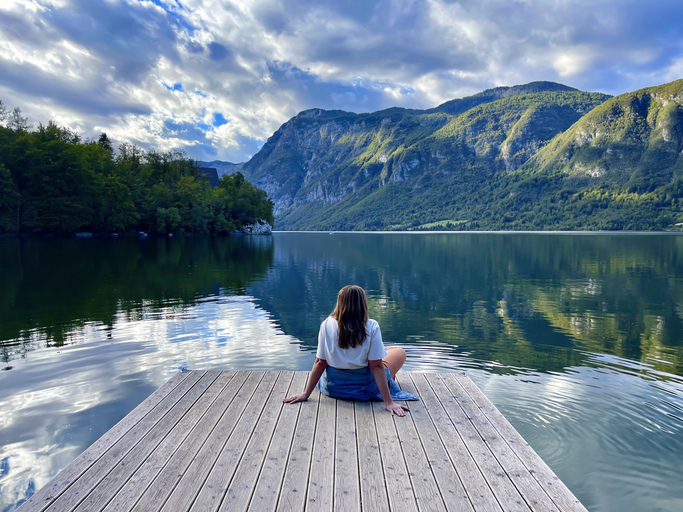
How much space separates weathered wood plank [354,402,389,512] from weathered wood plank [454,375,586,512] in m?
1.43

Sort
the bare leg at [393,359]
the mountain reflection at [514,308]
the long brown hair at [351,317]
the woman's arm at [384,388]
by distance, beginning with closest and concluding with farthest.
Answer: the long brown hair at [351,317] → the woman's arm at [384,388] → the bare leg at [393,359] → the mountain reflection at [514,308]

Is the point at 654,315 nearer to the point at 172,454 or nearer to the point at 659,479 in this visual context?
the point at 659,479

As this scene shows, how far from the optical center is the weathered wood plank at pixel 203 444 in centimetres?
346

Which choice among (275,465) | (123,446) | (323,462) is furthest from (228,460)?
(123,446)

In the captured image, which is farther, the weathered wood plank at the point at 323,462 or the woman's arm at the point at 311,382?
the woman's arm at the point at 311,382

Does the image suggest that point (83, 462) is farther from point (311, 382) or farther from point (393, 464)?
point (393, 464)

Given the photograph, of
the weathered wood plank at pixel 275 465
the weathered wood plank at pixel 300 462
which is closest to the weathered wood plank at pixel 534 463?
the weathered wood plank at pixel 300 462

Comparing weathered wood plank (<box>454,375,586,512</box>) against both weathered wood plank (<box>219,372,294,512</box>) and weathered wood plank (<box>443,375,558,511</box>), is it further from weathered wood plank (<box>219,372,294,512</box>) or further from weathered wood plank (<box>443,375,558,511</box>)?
weathered wood plank (<box>219,372,294,512</box>)

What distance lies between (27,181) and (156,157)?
122 feet

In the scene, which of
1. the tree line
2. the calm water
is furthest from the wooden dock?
the tree line

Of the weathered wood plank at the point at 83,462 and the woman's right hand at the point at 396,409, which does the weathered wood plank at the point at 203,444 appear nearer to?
the weathered wood plank at the point at 83,462

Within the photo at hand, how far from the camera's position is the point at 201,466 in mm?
3916

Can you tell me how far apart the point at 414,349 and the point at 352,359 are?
578 cm

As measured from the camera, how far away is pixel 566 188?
652 feet
